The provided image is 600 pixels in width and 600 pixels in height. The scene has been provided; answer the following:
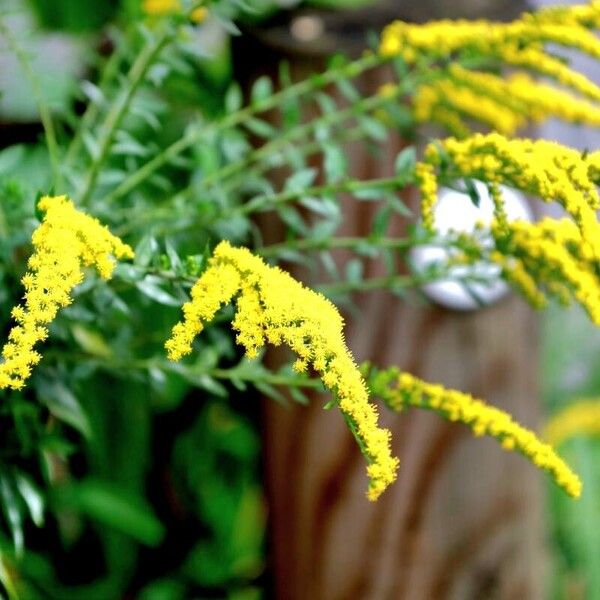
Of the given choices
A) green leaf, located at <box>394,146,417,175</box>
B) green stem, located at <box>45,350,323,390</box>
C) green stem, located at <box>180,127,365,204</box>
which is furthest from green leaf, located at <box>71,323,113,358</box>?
green leaf, located at <box>394,146,417,175</box>

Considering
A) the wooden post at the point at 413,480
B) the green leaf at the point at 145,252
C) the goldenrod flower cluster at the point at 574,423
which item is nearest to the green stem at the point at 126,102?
the green leaf at the point at 145,252

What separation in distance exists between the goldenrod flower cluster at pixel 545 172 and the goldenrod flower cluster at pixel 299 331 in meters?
0.13

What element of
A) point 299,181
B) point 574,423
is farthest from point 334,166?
point 574,423

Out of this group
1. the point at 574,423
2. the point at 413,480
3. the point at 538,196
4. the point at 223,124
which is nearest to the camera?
the point at 538,196

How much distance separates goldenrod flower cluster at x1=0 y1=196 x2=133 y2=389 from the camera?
1.42ft

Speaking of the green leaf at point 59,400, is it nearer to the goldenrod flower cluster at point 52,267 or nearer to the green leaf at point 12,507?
Answer: the green leaf at point 12,507

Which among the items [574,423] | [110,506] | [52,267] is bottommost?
[574,423]

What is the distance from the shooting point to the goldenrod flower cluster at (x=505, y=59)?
2.12 ft

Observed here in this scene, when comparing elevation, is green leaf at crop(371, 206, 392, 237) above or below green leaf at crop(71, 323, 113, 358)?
above

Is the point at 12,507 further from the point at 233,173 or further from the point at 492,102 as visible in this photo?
the point at 492,102

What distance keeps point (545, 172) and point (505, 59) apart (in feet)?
0.76

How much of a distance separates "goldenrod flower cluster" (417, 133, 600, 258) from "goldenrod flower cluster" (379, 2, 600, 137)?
4.1 inches

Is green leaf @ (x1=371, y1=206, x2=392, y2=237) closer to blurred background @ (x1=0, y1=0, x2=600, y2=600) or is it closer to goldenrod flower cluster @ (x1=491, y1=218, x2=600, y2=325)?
goldenrod flower cluster @ (x1=491, y1=218, x2=600, y2=325)

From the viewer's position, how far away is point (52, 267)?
0.44m
